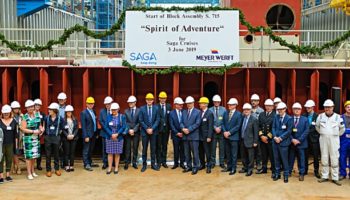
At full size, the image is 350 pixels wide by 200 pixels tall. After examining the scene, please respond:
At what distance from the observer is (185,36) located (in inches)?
507

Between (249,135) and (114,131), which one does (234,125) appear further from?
(114,131)

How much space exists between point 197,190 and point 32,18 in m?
25.1

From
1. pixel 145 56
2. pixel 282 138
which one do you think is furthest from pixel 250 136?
pixel 145 56

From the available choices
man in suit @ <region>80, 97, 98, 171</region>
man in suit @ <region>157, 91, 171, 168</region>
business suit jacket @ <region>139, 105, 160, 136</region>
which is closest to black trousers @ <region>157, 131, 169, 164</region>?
man in suit @ <region>157, 91, 171, 168</region>

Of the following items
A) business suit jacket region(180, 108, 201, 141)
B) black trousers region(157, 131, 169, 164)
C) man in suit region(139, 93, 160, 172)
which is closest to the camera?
business suit jacket region(180, 108, 201, 141)

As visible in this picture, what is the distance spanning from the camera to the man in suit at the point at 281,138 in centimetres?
1038

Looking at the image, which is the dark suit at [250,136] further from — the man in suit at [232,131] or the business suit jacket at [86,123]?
the business suit jacket at [86,123]

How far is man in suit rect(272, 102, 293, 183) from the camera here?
10.4 m

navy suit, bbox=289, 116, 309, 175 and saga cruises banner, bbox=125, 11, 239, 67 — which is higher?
saga cruises banner, bbox=125, 11, 239, 67

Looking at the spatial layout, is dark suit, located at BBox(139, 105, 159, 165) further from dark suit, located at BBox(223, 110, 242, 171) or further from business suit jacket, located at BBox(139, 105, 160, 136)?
dark suit, located at BBox(223, 110, 242, 171)

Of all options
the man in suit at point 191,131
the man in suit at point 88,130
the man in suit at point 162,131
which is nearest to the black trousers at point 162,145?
the man in suit at point 162,131

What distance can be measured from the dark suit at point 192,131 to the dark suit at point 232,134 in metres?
0.68

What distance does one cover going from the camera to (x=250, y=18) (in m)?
15.8

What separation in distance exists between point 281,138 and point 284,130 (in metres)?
0.20
